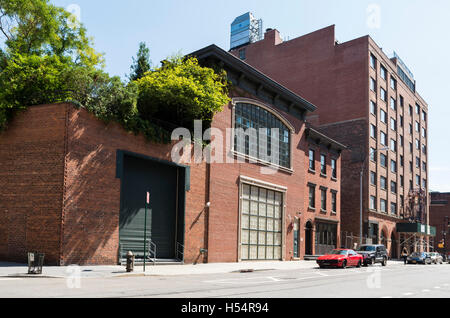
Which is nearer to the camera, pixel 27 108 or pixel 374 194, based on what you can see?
pixel 27 108

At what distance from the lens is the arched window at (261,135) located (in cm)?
3325

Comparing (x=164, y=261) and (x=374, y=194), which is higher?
(x=374, y=194)

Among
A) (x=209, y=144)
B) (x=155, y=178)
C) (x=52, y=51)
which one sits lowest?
(x=155, y=178)

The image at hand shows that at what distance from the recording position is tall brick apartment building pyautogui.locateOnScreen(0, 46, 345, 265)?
2102 centimetres

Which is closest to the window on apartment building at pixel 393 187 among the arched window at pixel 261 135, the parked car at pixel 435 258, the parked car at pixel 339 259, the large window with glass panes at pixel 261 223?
the parked car at pixel 435 258

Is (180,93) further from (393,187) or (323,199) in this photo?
(393,187)

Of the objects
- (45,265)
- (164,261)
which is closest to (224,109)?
(164,261)

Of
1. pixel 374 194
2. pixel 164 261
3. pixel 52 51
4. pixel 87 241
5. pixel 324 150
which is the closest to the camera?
pixel 87 241

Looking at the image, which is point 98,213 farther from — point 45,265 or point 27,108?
point 27,108

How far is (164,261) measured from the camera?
2584 cm

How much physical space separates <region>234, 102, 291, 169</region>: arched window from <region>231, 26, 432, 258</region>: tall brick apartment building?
16719 mm

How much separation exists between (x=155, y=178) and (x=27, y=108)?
7.76m

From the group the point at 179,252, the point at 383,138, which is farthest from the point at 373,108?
the point at 179,252

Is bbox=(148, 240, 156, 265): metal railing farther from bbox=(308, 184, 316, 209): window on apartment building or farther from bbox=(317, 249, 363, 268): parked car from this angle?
bbox=(308, 184, 316, 209): window on apartment building
